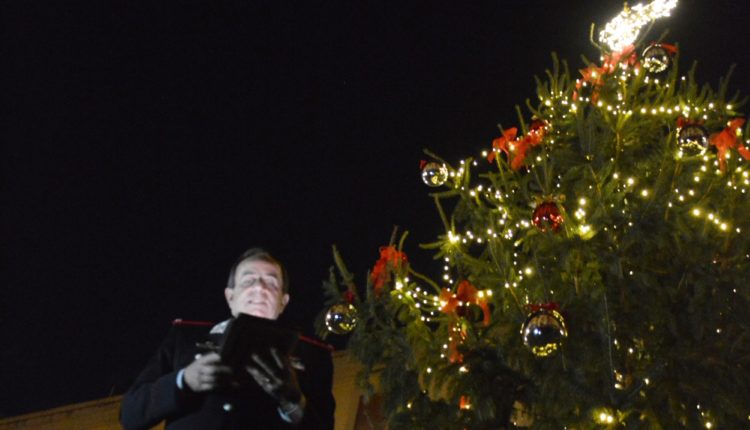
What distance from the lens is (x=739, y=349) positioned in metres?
4.28

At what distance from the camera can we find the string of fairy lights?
14.5ft

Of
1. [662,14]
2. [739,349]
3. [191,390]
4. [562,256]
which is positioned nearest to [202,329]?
[191,390]

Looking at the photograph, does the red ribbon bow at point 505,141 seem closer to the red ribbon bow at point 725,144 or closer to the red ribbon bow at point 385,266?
the red ribbon bow at point 385,266

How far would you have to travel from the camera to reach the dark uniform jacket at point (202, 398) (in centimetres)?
186

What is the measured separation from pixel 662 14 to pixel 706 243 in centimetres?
247

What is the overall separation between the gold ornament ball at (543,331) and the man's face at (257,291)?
6.84 ft

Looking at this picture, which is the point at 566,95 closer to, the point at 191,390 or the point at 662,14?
the point at 662,14

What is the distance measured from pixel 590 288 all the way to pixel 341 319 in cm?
164

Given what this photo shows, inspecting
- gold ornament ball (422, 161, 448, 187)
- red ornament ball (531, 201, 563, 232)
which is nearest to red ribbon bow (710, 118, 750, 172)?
red ornament ball (531, 201, 563, 232)

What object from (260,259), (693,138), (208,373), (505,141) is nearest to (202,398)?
(208,373)

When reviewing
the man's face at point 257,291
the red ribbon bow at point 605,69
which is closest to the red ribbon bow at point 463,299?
the red ribbon bow at point 605,69

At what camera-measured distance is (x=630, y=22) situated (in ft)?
19.7

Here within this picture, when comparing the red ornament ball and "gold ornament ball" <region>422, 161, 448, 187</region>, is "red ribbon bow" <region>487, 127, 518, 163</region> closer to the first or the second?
"gold ornament ball" <region>422, 161, 448, 187</region>

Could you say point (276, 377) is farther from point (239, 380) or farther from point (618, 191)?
point (618, 191)
